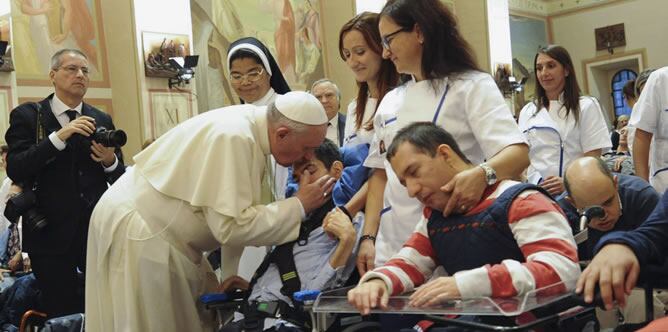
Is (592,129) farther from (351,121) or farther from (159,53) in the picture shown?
(159,53)

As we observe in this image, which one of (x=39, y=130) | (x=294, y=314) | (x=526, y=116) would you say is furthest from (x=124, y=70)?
(x=294, y=314)

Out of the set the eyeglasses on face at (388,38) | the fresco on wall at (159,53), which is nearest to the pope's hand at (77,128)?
the eyeglasses on face at (388,38)

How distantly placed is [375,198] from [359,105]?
664mm

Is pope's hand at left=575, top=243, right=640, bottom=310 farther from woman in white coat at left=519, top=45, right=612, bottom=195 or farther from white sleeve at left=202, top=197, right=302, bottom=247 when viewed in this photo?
woman in white coat at left=519, top=45, right=612, bottom=195

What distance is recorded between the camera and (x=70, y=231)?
498 centimetres

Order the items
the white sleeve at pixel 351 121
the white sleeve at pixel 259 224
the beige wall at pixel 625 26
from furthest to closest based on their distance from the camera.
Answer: the beige wall at pixel 625 26 < the white sleeve at pixel 351 121 < the white sleeve at pixel 259 224

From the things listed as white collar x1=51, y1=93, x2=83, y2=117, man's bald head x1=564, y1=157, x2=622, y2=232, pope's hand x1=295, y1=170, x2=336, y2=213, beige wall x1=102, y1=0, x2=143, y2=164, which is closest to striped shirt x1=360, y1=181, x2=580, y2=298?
man's bald head x1=564, y1=157, x2=622, y2=232

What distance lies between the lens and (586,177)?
10.6ft

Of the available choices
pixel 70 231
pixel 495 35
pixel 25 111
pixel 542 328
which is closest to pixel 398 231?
pixel 542 328

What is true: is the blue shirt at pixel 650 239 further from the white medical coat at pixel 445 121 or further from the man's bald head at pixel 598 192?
the man's bald head at pixel 598 192

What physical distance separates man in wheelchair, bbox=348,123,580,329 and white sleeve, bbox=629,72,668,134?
3057mm

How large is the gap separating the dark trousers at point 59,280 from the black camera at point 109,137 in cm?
65

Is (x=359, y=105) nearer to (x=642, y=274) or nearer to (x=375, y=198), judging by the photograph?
(x=375, y=198)

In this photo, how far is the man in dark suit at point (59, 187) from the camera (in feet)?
16.0
